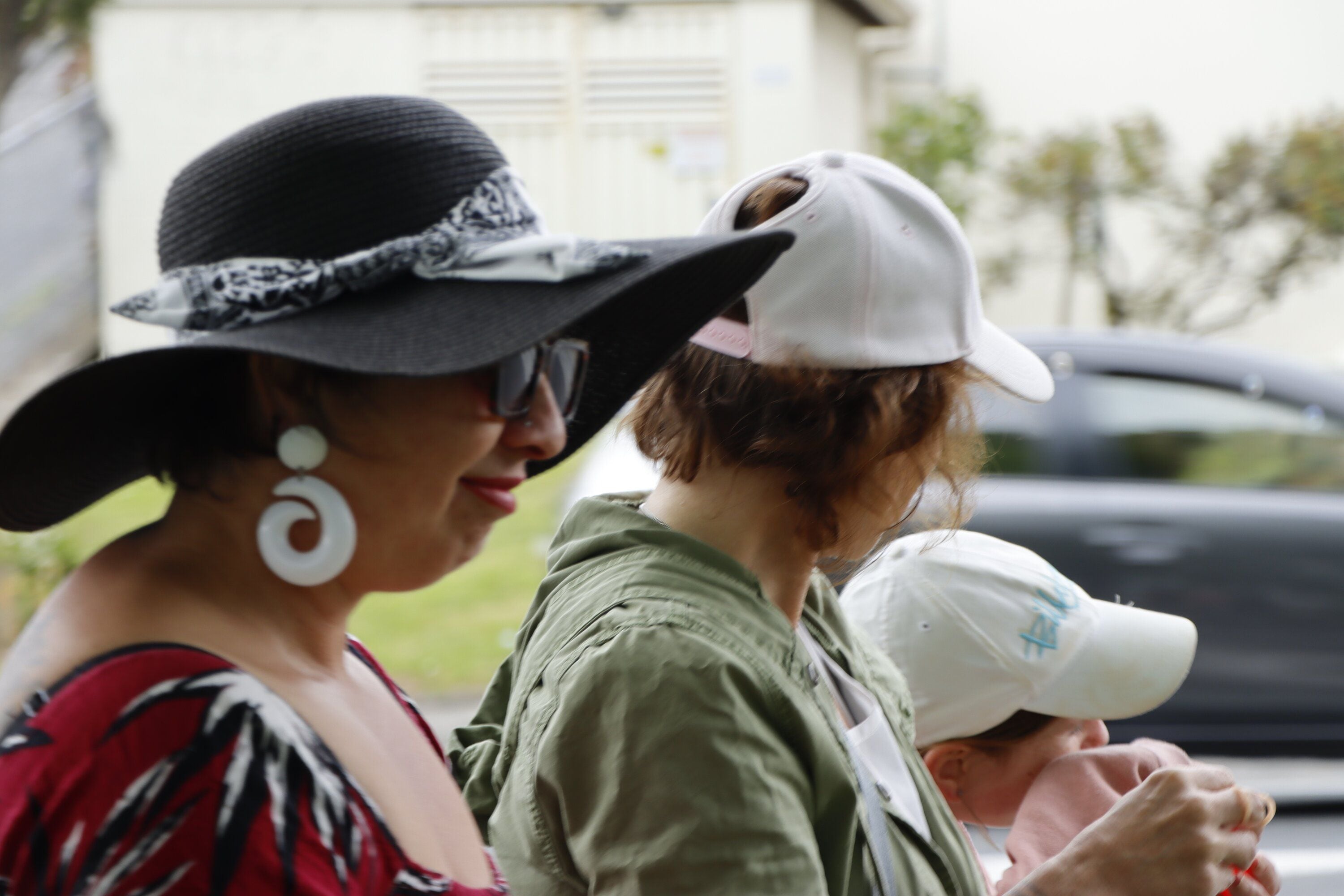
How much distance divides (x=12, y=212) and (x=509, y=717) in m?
8.90

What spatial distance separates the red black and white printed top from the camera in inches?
31.1

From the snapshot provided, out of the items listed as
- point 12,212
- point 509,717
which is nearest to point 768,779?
point 509,717

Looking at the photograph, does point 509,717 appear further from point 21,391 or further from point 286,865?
point 21,391

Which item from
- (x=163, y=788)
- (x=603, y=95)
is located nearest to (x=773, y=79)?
(x=603, y=95)

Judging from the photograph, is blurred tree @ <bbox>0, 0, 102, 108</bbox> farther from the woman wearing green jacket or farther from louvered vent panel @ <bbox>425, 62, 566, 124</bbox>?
louvered vent panel @ <bbox>425, 62, 566, 124</bbox>

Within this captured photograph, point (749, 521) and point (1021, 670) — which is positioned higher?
point (749, 521)

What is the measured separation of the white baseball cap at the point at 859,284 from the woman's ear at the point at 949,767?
619 mm

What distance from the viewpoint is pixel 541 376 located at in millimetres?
1094

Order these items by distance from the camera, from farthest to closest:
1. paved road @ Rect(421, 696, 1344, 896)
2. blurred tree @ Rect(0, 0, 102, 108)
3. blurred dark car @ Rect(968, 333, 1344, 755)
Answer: blurred tree @ Rect(0, 0, 102, 108) → blurred dark car @ Rect(968, 333, 1344, 755) → paved road @ Rect(421, 696, 1344, 896)

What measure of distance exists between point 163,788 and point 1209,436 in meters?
3.94

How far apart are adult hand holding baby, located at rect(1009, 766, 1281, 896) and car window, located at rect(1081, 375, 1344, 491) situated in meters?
2.79

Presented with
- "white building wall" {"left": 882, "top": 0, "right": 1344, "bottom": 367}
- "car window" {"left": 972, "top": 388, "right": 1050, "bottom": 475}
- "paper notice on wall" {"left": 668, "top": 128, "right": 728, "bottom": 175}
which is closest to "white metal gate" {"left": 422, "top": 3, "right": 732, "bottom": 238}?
"paper notice on wall" {"left": 668, "top": 128, "right": 728, "bottom": 175}

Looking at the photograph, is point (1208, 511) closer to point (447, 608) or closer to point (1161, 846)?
point (1161, 846)

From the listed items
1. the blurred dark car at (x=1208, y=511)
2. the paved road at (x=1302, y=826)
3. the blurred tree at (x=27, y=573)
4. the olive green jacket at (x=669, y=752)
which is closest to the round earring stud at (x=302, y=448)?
the olive green jacket at (x=669, y=752)
